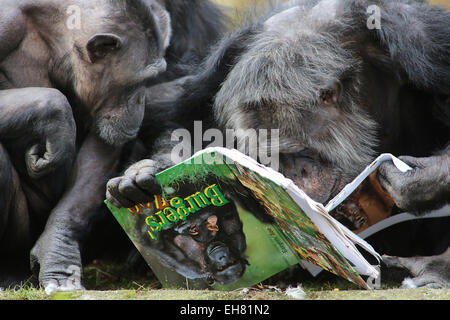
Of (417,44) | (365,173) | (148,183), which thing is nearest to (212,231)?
(148,183)

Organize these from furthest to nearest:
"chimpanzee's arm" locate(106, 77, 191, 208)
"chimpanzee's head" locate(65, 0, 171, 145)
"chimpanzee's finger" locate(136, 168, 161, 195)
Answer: "chimpanzee's arm" locate(106, 77, 191, 208) < "chimpanzee's head" locate(65, 0, 171, 145) < "chimpanzee's finger" locate(136, 168, 161, 195)

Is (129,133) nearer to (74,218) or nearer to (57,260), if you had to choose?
(74,218)

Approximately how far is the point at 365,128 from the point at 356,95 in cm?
15

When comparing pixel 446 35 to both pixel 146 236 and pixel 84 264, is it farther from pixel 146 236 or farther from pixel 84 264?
pixel 84 264

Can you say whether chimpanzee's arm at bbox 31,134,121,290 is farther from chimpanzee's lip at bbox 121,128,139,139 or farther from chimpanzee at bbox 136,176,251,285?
chimpanzee at bbox 136,176,251,285

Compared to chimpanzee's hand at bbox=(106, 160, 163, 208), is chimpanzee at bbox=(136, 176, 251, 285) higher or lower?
lower

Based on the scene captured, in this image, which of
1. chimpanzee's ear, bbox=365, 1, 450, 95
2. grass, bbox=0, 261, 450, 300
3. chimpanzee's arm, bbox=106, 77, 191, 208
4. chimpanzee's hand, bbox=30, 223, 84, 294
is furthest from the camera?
chimpanzee's arm, bbox=106, 77, 191, 208

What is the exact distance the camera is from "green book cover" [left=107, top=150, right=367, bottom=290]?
2.39 metres

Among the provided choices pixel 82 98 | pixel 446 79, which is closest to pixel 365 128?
pixel 446 79

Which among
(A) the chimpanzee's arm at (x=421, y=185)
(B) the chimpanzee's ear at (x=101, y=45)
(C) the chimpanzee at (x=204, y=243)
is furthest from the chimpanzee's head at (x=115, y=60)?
(A) the chimpanzee's arm at (x=421, y=185)

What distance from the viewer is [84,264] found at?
10.9 feet

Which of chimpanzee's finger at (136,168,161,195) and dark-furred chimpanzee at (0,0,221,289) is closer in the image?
chimpanzee's finger at (136,168,161,195)

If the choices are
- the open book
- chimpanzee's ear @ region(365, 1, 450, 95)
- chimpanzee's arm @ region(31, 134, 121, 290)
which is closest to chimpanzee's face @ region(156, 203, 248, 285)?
the open book

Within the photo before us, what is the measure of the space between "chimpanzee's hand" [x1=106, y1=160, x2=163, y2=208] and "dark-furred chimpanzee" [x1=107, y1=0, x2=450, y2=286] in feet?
0.05
